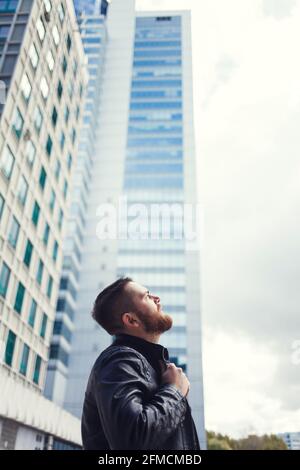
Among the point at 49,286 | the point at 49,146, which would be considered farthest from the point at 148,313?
the point at 49,286

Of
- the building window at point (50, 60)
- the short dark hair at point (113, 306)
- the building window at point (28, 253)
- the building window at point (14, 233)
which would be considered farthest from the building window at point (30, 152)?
the short dark hair at point (113, 306)

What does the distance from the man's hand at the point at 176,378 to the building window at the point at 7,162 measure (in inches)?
670

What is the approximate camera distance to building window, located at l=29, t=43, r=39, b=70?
19.3 m

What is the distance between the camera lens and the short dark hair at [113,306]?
217 cm

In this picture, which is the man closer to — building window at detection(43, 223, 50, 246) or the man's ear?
the man's ear

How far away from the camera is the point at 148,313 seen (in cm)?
215

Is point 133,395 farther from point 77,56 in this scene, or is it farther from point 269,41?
point 77,56

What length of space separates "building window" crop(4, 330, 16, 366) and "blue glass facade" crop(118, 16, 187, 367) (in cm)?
3286

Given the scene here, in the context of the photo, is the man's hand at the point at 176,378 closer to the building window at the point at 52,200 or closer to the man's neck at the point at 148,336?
the man's neck at the point at 148,336

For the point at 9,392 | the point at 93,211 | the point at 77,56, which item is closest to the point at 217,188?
the point at 9,392

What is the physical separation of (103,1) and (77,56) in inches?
737

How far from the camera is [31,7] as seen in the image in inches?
744

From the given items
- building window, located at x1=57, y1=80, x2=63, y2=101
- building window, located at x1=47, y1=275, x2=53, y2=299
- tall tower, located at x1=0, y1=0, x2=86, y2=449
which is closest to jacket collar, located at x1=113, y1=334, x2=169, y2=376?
tall tower, located at x1=0, y1=0, x2=86, y2=449

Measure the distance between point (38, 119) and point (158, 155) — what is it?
45816 millimetres
